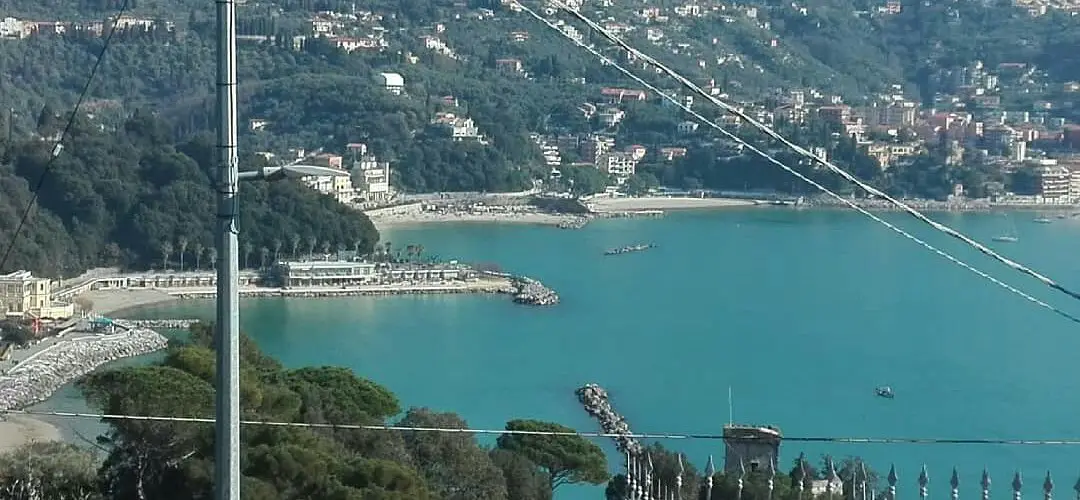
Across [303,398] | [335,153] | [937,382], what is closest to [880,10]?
[335,153]

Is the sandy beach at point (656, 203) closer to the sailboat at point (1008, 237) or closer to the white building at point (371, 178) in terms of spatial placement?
the white building at point (371, 178)

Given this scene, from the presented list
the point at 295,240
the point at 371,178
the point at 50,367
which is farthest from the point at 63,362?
the point at 371,178

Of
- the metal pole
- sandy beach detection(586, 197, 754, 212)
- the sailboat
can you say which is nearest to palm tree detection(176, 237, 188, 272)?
sandy beach detection(586, 197, 754, 212)

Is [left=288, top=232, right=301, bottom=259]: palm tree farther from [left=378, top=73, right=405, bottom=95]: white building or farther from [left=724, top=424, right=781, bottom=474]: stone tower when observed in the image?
[left=724, top=424, right=781, bottom=474]: stone tower

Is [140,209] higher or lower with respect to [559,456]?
higher

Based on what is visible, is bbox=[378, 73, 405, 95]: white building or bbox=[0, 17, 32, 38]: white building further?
bbox=[0, 17, 32, 38]: white building

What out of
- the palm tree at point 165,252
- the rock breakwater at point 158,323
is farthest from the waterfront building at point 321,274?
the rock breakwater at point 158,323

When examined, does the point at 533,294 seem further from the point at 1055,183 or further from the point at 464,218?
the point at 1055,183
